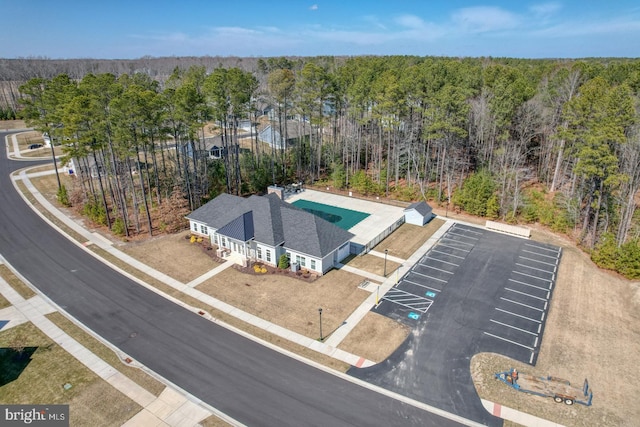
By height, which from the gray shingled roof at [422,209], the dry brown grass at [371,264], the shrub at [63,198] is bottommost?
the dry brown grass at [371,264]

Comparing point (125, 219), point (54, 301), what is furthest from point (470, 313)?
point (125, 219)

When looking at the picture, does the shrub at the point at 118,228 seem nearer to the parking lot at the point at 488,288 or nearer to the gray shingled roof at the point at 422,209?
the parking lot at the point at 488,288

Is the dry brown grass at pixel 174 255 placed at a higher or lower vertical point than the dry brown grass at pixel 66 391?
higher

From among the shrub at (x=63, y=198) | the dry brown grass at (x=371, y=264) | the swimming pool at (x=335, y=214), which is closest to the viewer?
the dry brown grass at (x=371, y=264)

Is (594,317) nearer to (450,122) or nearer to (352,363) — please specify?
(352,363)

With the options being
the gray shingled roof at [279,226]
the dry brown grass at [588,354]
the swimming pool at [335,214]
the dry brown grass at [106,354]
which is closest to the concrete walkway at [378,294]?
the gray shingled roof at [279,226]

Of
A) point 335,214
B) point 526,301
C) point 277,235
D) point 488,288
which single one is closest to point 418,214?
point 335,214
